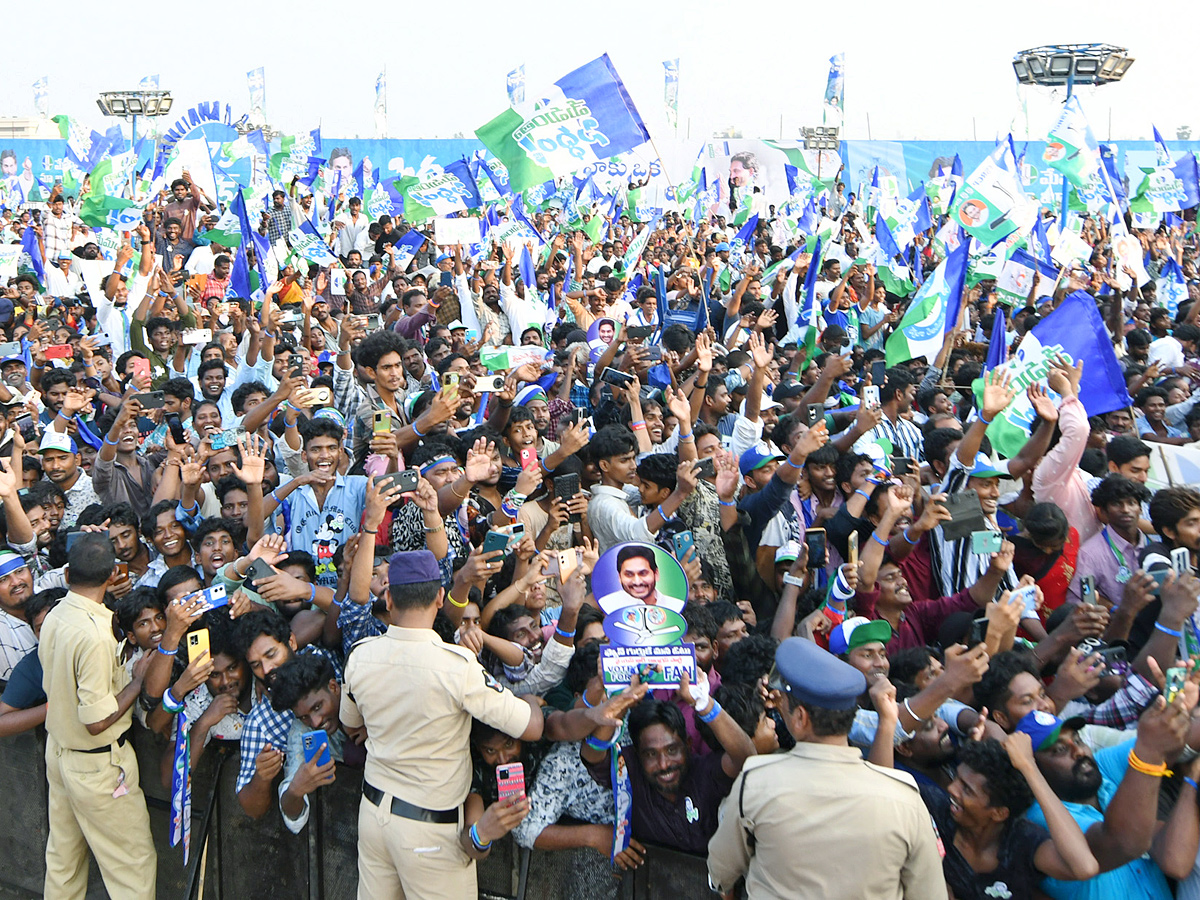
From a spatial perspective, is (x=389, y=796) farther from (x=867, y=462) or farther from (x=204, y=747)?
(x=867, y=462)

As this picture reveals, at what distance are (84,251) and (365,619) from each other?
1157cm

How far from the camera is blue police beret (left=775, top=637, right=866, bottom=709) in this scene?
2770 millimetres

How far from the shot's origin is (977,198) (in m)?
10.7

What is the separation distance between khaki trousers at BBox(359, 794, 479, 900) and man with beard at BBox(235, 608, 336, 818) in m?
0.56

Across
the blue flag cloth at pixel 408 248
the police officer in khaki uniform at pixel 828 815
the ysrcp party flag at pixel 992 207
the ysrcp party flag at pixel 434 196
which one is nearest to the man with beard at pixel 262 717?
the police officer in khaki uniform at pixel 828 815

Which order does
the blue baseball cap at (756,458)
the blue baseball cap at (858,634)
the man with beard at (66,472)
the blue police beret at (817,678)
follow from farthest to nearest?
the man with beard at (66,472)
the blue baseball cap at (756,458)
the blue baseball cap at (858,634)
the blue police beret at (817,678)

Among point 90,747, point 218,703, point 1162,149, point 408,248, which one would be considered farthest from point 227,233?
point 1162,149

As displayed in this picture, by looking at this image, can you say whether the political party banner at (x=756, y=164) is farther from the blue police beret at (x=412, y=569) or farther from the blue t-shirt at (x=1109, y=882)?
the blue t-shirt at (x=1109, y=882)

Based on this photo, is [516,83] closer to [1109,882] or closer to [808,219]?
[808,219]

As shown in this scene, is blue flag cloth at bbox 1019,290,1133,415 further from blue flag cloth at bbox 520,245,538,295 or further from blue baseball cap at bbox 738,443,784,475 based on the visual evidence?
blue flag cloth at bbox 520,245,538,295

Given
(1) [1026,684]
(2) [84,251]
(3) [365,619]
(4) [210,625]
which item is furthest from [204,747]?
(2) [84,251]

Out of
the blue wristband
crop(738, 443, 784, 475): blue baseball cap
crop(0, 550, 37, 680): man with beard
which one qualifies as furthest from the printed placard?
crop(0, 550, 37, 680): man with beard

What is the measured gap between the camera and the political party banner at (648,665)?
322 cm

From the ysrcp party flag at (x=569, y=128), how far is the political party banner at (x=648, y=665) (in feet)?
20.6
